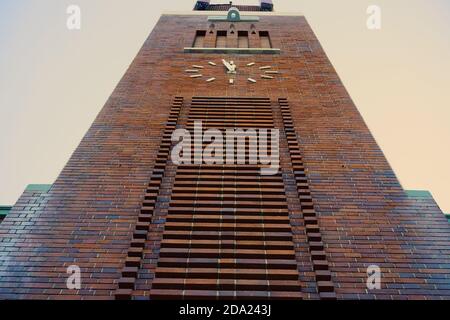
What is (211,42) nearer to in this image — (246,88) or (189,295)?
(246,88)

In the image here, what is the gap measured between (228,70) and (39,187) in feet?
16.4

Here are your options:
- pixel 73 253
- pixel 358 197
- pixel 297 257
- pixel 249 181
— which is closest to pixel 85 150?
pixel 73 253

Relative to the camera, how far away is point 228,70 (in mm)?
9461

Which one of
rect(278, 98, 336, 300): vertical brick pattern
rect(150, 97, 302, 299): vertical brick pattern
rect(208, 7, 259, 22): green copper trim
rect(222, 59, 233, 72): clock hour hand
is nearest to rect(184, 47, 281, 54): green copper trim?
rect(222, 59, 233, 72): clock hour hand

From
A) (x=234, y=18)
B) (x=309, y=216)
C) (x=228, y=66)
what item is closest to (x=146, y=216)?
(x=309, y=216)

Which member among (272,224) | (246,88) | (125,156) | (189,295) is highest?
(246,88)

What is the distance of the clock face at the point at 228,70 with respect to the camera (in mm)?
9206

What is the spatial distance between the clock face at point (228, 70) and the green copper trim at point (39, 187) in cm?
422

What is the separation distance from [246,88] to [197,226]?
4184mm

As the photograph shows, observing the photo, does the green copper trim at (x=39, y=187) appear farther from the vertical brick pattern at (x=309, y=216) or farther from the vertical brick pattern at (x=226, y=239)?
the vertical brick pattern at (x=309, y=216)

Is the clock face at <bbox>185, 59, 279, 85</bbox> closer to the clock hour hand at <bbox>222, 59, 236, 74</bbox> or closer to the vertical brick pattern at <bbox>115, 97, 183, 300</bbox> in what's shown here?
the clock hour hand at <bbox>222, 59, 236, 74</bbox>

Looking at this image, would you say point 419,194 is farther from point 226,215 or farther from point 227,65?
point 227,65

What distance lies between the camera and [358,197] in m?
6.05

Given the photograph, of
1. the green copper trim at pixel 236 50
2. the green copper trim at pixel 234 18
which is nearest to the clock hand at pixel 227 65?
the green copper trim at pixel 236 50
